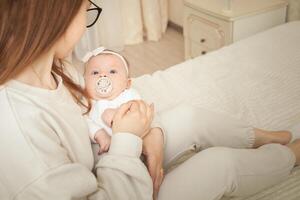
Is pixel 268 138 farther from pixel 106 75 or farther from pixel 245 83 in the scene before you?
pixel 106 75

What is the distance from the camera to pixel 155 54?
3180mm

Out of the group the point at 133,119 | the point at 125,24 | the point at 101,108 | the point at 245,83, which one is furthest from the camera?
the point at 125,24

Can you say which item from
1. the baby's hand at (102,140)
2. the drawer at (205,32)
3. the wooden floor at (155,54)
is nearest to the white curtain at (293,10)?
the drawer at (205,32)

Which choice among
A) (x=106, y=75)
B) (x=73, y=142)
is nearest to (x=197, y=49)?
(x=106, y=75)

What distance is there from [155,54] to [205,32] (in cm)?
94

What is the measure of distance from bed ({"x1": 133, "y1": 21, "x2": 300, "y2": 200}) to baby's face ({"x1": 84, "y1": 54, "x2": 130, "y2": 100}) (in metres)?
0.28

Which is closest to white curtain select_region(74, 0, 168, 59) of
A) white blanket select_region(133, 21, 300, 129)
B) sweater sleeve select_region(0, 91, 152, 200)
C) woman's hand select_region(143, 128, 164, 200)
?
white blanket select_region(133, 21, 300, 129)

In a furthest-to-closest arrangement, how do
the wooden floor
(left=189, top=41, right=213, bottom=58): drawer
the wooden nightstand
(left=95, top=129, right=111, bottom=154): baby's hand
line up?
the wooden floor → (left=189, top=41, right=213, bottom=58): drawer → the wooden nightstand → (left=95, top=129, right=111, bottom=154): baby's hand

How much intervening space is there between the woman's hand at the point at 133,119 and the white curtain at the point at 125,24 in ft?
7.24

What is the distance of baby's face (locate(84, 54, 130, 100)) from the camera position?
47.3 inches

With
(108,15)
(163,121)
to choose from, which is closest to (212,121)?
(163,121)

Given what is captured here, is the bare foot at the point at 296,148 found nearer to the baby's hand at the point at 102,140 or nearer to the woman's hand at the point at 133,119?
the woman's hand at the point at 133,119

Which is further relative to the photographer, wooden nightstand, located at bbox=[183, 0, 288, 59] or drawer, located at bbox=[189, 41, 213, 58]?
drawer, located at bbox=[189, 41, 213, 58]

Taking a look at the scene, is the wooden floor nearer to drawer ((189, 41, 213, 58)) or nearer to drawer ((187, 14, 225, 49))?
drawer ((189, 41, 213, 58))
